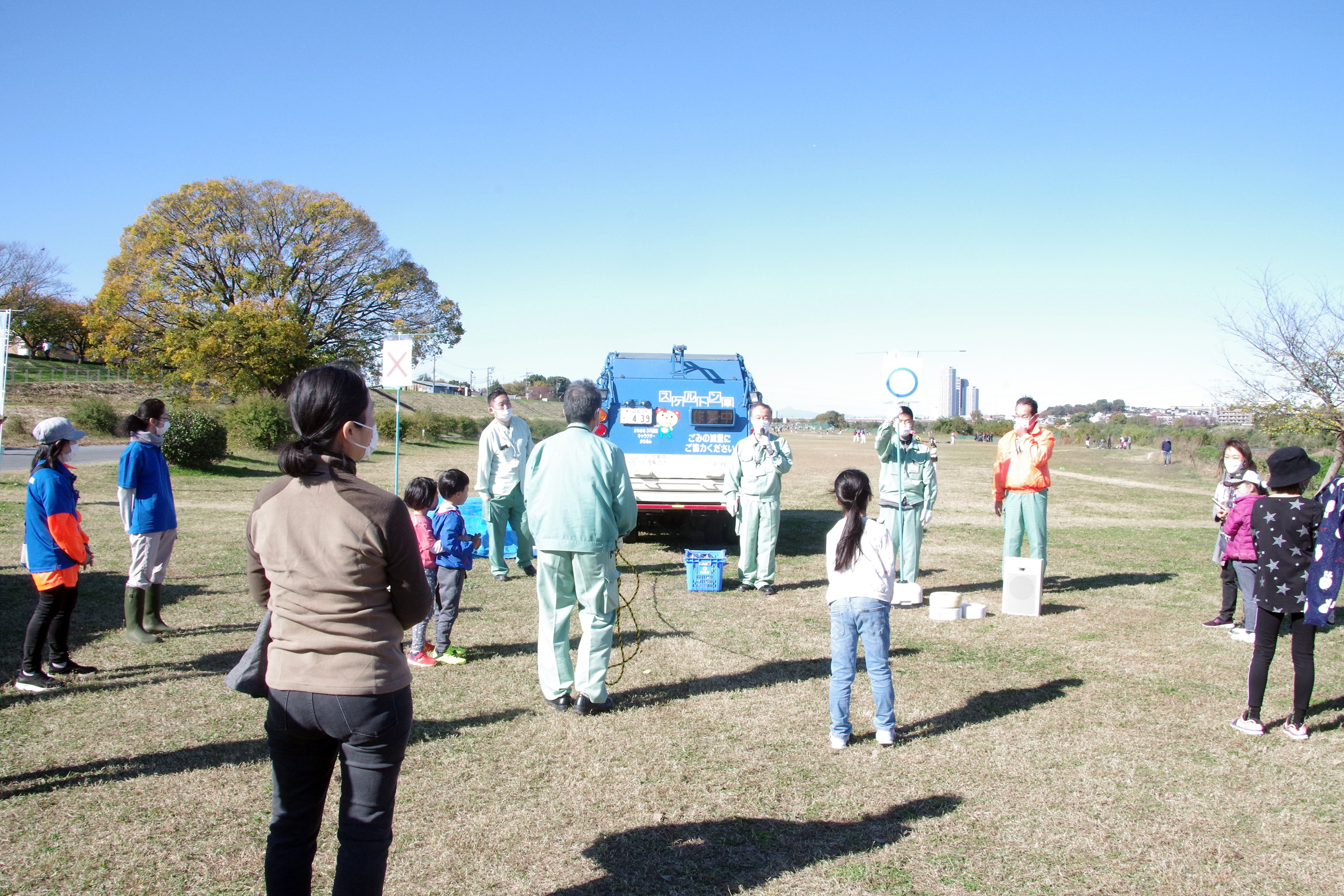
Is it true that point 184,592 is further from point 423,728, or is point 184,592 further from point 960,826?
point 960,826

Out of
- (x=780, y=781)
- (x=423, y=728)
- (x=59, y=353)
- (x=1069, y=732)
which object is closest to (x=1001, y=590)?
(x=1069, y=732)

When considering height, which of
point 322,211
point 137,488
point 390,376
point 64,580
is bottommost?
point 64,580

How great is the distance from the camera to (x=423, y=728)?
511 cm

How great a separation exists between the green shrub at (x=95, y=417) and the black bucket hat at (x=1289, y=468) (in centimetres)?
3027

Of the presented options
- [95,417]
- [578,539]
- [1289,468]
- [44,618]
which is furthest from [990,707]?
[95,417]

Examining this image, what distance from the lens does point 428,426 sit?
42.2 m

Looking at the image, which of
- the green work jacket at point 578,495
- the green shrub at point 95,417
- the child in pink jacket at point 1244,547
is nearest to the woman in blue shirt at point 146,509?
the green work jacket at point 578,495

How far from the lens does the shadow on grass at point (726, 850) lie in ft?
11.4

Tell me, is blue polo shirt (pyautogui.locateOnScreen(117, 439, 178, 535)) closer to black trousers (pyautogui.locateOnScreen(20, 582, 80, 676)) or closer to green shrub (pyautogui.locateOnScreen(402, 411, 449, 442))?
black trousers (pyautogui.locateOnScreen(20, 582, 80, 676))

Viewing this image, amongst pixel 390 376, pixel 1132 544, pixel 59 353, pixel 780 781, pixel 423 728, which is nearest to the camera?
pixel 780 781

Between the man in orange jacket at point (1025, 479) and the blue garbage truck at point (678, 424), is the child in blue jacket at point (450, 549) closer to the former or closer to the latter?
the man in orange jacket at point (1025, 479)

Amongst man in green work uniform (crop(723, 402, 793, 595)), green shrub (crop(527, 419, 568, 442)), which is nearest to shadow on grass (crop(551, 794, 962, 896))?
man in green work uniform (crop(723, 402, 793, 595))

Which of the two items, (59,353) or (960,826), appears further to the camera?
(59,353)

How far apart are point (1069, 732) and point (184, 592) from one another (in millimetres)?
8234
